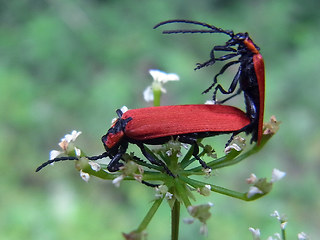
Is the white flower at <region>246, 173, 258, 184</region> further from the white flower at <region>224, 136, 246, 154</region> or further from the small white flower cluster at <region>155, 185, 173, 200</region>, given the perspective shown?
the small white flower cluster at <region>155, 185, 173, 200</region>

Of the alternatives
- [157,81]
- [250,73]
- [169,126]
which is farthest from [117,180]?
[250,73]

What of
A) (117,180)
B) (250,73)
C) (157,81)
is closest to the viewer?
(117,180)

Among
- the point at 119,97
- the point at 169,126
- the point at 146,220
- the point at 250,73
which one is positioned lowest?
the point at 146,220

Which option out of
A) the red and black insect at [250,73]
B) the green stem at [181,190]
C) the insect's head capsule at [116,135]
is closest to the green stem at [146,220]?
the green stem at [181,190]

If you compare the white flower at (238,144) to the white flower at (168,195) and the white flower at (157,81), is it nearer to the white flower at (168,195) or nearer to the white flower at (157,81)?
the white flower at (168,195)

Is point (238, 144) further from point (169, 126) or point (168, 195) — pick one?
point (168, 195)

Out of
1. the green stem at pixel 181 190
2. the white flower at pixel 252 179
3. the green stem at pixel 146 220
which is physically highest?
the white flower at pixel 252 179

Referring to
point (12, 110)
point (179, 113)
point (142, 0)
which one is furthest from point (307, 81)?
point (179, 113)
